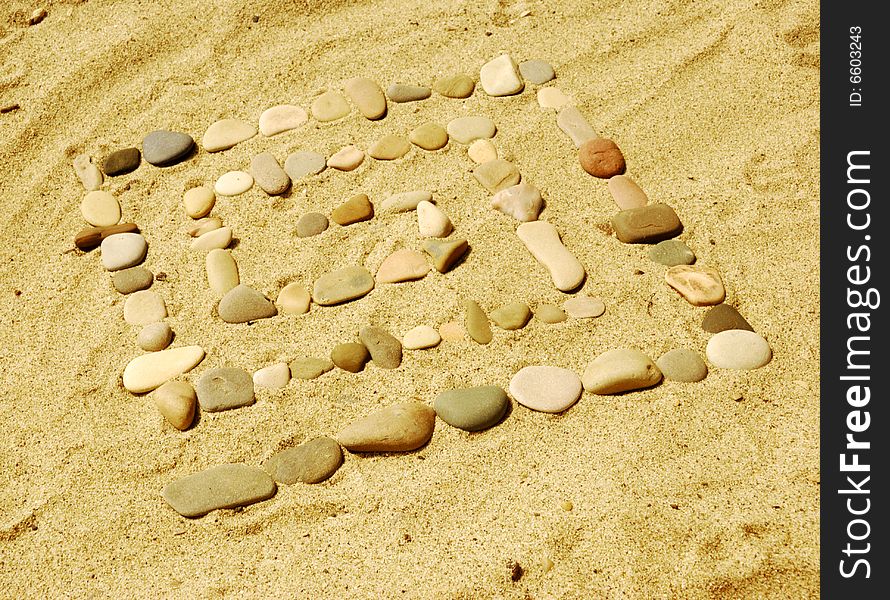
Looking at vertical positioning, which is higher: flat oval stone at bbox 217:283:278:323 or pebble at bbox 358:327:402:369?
flat oval stone at bbox 217:283:278:323

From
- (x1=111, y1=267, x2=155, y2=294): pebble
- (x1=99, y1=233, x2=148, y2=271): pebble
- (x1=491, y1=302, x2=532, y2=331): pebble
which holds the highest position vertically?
(x1=99, y1=233, x2=148, y2=271): pebble

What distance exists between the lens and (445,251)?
1970mm

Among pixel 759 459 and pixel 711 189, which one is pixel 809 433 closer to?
pixel 759 459

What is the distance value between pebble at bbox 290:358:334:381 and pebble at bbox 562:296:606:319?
22.1 inches

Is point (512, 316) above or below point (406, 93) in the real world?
below

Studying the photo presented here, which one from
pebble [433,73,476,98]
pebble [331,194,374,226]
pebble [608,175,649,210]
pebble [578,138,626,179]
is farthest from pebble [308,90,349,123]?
pebble [608,175,649,210]

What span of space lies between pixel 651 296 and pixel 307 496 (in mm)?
904

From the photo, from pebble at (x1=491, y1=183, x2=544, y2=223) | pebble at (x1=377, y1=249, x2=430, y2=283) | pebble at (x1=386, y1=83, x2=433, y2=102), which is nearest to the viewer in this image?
pebble at (x1=377, y1=249, x2=430, y2=283)

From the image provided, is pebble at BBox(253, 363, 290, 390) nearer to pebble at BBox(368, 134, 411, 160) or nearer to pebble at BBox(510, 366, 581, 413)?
pebble at BBox(510, 366, 581, 413)

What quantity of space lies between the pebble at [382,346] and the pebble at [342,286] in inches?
4.7

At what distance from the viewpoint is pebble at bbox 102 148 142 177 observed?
2.27 metres

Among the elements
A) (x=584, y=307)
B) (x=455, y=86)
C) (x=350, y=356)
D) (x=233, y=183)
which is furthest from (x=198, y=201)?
(x=584, y=307)

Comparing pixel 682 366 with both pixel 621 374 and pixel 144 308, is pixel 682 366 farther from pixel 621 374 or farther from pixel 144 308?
pixel 144 308

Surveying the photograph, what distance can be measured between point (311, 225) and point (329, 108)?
1.60 feet
